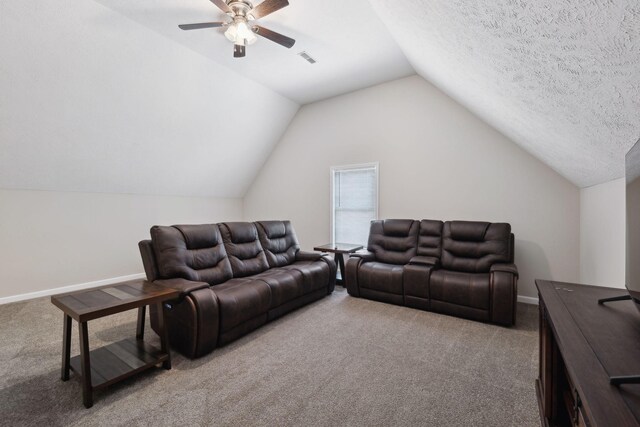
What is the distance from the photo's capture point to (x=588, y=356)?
89 centimetres

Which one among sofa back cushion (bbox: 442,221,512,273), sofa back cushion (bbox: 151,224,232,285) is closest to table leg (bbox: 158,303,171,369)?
sofa back cushion (bbox: 151,224,232,285)

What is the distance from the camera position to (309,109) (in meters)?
5.25

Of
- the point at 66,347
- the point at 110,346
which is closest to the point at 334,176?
the point at 110,346

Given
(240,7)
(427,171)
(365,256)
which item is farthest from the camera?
(427,171)

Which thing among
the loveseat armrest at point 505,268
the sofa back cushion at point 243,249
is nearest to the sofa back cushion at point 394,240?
the loveseat armrest at point 505,268

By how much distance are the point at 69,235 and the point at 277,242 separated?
9.55ft

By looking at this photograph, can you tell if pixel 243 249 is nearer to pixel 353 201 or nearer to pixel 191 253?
pixel 191 253

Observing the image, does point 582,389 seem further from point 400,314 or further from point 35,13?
point 35,13

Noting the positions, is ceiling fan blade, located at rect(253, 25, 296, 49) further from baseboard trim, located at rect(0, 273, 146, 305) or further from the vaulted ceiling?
baseboard trim, located at rect(0, 273, 146, 305)

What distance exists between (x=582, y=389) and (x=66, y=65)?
13.8ft

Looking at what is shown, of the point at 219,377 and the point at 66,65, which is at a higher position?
the point at 66,65

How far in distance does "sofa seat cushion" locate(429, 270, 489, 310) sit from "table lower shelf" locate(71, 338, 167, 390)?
2.63 meters

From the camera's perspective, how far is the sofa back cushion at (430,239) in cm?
357

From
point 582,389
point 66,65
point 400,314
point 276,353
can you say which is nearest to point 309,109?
point 66,65
